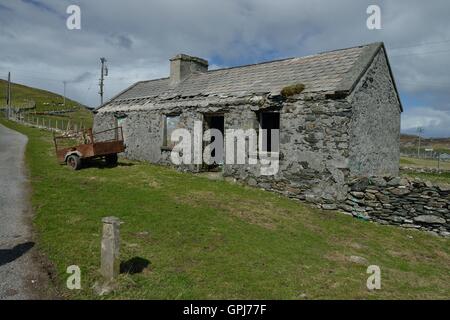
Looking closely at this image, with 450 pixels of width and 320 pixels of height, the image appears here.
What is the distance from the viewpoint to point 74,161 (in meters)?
14.8

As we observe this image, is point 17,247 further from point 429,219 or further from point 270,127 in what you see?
A: point 270,127

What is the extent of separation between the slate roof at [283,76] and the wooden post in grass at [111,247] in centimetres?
832

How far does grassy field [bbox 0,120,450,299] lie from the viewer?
5555 mm

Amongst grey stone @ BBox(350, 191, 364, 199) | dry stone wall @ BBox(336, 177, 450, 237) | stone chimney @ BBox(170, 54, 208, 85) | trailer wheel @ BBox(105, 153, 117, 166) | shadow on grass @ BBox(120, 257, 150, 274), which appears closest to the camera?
shadow on grass @ BBox(120, 257, 150, 274)

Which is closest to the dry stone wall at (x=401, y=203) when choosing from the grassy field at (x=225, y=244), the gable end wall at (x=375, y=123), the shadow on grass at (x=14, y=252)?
the grassy field at (x=225, y=244)

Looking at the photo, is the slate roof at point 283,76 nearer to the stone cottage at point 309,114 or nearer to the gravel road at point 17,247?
the stone cottage at point 309,114

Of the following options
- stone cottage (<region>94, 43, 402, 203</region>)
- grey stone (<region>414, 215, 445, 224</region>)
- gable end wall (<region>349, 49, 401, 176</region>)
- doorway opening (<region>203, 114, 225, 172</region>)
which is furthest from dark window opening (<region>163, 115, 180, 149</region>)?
grey stone (<region>414, 215, 445, 224</region>)

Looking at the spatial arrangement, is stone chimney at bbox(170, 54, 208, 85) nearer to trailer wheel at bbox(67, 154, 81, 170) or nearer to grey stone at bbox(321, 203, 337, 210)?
Result: trailer wheel at bbox(67, 154, 81, 170)

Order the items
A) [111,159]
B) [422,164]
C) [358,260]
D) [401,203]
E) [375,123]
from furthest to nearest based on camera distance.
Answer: [422,164], [111,159], [375,123], [401,203], [358,260]

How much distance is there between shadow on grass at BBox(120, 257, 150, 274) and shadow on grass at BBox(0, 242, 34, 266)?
182 cm

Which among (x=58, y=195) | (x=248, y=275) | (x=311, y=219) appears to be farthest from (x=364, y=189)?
(x=58, y=195)

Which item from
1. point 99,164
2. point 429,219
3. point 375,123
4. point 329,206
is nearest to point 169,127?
point 99,164

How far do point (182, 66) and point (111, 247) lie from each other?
51.2 ft

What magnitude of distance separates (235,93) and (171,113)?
12.6 ft
